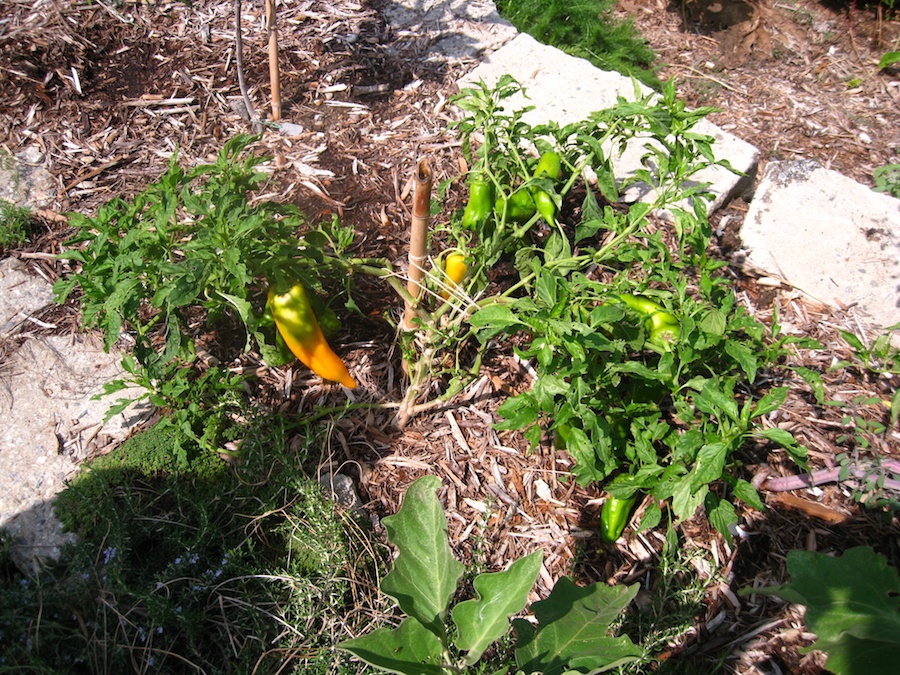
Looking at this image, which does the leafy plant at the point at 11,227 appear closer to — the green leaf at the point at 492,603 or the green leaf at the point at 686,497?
the green leaf at the point at 492,603

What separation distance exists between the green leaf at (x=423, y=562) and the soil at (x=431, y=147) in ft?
1.67

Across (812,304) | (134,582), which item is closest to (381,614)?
(134,582)

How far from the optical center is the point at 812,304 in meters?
3.05

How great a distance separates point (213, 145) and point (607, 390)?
7.69 ft

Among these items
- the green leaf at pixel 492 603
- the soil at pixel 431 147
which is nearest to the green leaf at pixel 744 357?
the soil at pixel 431 147

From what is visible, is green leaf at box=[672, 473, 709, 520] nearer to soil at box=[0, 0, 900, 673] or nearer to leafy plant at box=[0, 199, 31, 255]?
soil at box=[0, 0, 900, 673]

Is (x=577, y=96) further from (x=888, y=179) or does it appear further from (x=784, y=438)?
(x=784, y=438)

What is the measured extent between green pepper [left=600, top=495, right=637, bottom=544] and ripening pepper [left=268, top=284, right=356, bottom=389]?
1.07 metres

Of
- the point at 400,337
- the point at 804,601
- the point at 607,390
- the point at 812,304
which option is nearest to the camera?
the point at 804,601

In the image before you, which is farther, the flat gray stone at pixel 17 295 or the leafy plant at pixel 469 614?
→ the flat gray stone at pixel 17 295

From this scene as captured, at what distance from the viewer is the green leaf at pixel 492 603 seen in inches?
64.1

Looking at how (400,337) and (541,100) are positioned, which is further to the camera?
(541,100)

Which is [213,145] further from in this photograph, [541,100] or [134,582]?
[134,582]

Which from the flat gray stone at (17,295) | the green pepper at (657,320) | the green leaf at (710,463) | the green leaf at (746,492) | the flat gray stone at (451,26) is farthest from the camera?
the flat gray stone at (451,26)
